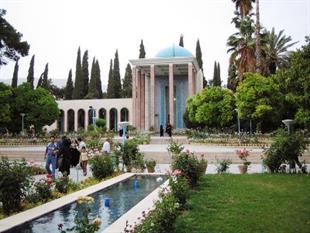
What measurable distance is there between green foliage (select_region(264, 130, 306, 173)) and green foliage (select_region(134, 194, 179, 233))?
323 inches

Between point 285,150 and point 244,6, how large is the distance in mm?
23774

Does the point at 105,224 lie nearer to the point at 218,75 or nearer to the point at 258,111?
the point at 258,111

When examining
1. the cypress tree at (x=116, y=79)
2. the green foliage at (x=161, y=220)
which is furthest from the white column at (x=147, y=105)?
the green foliage at (x=161, y=220)

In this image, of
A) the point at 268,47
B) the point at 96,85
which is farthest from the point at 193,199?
the point at 96,85

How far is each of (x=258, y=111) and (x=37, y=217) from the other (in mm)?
22565

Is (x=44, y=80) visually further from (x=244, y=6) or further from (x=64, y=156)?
(x=64, y=156)

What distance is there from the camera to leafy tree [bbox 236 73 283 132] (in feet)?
93.3

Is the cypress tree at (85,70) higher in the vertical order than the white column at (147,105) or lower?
higher

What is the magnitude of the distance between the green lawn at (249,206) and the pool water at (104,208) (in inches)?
54.5

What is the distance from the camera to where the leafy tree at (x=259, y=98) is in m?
28.4

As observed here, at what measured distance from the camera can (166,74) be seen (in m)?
44.7

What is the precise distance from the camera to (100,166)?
1329 cm

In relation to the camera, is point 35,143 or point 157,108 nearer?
point 35,143

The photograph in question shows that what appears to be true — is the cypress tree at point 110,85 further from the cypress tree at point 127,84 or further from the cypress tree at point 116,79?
the cypress tree at point 127,84
